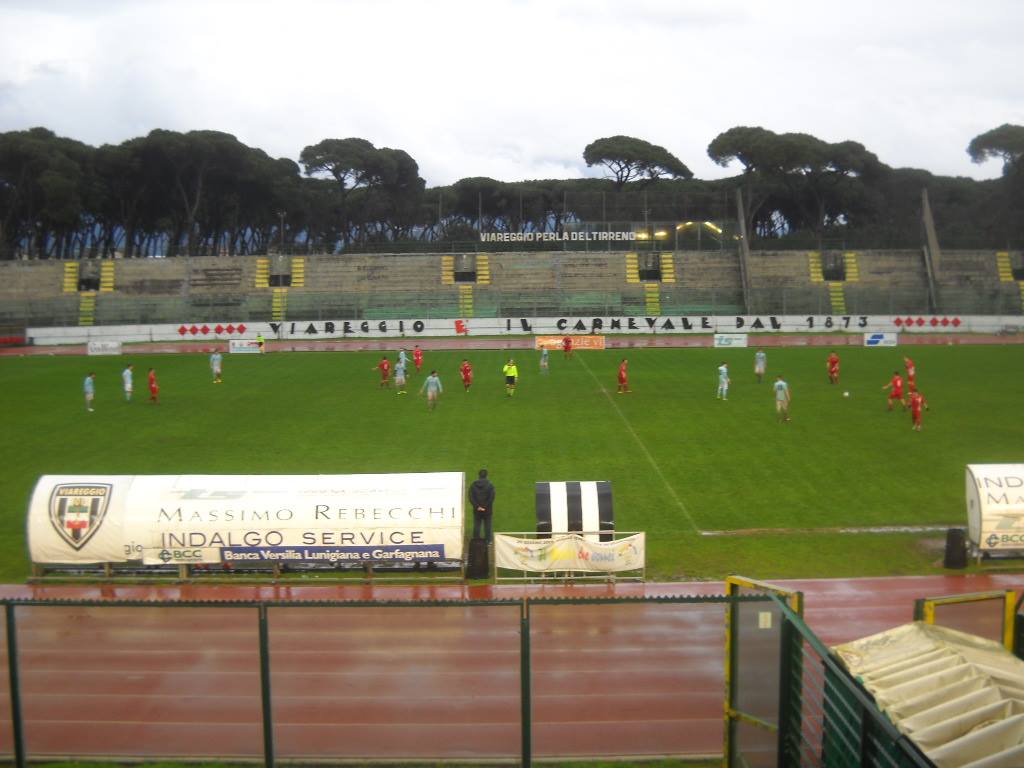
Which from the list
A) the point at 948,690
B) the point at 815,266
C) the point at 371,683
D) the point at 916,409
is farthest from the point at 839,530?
the point at 815,266

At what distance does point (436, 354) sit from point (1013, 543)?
1339 inches

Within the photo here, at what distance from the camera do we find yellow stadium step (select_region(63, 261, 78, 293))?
64812 millimetres

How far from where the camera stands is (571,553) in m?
14.9

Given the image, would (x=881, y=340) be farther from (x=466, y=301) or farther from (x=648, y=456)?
(x=648, y=456)

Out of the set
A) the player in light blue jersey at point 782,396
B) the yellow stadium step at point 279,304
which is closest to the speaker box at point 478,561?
the player in light blue jersey at point 782,396

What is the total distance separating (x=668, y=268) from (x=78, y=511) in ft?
187

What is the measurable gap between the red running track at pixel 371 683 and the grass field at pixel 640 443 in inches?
175

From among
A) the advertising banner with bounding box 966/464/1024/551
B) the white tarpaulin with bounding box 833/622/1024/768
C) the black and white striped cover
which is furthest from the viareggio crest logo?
the advertising banner with bounding box 966/464/1024/551

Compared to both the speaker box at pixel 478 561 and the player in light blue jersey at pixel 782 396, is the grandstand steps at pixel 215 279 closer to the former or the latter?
the player in light blue jersey at pixel 782 396

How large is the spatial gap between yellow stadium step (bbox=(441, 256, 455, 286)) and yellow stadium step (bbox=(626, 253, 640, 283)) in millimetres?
13546

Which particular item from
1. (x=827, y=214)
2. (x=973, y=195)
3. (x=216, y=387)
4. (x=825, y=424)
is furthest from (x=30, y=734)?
(x=973, y=195)

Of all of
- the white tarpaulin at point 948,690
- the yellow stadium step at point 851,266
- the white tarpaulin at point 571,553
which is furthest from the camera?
the yellow stadium step at point 851,266

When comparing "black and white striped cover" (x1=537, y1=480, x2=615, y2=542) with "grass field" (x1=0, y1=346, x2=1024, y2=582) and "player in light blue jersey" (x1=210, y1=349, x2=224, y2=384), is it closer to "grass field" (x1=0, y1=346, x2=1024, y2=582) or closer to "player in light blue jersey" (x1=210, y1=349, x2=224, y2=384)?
"grass field" (x1=0, y1=346, x2=1024, y2=582)

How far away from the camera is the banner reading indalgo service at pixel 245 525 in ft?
48.6
